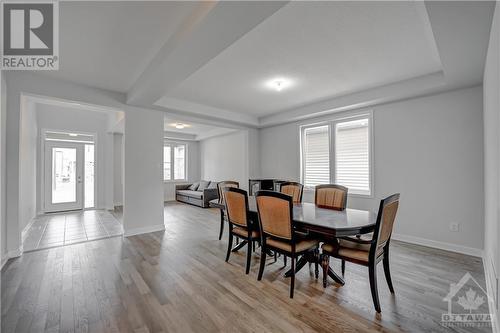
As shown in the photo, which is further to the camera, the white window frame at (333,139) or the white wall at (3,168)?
the white window frame at (333,139)

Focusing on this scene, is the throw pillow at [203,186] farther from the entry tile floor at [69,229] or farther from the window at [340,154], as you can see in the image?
the window at [340,154]

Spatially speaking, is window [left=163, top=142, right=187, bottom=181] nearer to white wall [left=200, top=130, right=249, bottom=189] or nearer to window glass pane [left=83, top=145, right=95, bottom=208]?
white wall [left=200, top=130, right=249, bottom=189]

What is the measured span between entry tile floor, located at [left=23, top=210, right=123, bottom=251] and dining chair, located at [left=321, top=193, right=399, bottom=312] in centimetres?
402

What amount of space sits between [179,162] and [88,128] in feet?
11.4

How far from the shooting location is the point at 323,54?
8.96 ft

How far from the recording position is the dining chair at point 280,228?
7.15 feet

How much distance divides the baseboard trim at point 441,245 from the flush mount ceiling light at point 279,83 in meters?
3.30

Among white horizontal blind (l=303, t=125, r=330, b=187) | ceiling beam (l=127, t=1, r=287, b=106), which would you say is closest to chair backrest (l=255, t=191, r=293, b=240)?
ceiling beam (l=127, t=1, r=287, b=106)

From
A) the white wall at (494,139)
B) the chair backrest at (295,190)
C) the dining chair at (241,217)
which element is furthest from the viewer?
the chair backrest at (295,190)

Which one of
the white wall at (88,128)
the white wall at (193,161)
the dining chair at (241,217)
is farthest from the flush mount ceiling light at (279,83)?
the white wall at (193,161)

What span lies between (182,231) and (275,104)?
339 cm

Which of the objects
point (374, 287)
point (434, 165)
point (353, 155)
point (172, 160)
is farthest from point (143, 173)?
point (434, 165)

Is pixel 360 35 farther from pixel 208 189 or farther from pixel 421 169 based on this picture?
pixel 208 189

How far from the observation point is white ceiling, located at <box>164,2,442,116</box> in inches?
80.0
